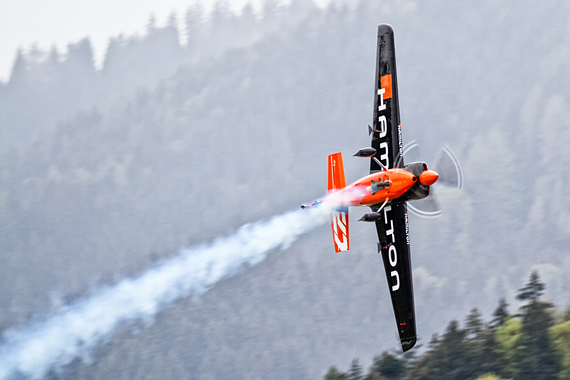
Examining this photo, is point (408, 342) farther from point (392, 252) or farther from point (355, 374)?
point (355, 374)

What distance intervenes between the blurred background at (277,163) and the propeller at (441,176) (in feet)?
215

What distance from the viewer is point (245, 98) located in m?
169

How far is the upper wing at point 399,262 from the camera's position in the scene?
27703 millimetres

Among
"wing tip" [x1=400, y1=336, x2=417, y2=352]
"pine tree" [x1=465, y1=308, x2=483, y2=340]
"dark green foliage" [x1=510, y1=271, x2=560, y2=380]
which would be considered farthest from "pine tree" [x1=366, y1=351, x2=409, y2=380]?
"wing tip" [x1=400, y1=336, x2=417, y2=352]

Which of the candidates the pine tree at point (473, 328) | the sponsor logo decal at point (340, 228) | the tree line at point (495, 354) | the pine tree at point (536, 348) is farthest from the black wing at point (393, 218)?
the pine tree at point (473, 328)

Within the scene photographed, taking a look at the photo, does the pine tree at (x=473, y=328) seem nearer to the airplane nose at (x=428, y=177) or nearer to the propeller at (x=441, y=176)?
the propeller at (x=441, y=176)

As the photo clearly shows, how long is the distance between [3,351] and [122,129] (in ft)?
419

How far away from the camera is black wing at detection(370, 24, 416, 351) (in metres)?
27.6

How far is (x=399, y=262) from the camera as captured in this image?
91.9 feet

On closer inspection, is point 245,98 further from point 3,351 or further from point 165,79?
point 3,351

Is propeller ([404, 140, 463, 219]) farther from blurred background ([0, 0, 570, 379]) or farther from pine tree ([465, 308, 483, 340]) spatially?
blurred background ([0, 0, 570, 379])

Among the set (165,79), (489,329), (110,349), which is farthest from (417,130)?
(489,329)

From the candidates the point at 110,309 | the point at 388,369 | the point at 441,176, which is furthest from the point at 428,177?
the point at 388,369

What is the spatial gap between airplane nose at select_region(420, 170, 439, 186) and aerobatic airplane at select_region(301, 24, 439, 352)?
0.14ft
